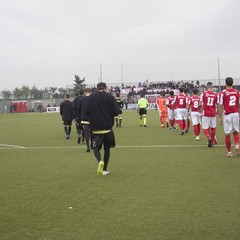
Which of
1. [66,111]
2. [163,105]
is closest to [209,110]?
[66,111]

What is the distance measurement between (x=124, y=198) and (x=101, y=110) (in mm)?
2531

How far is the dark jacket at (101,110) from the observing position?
8.26 m

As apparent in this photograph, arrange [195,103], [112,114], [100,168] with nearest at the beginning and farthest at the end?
[100,168], [112,114], [195,103]

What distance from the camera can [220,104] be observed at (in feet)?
33.8

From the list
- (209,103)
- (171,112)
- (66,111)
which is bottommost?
(171,112)

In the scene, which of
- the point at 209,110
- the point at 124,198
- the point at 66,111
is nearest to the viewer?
the point at 124,198

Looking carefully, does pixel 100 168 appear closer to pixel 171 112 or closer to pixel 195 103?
pixel 195 103

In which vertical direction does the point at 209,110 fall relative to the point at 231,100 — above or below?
below

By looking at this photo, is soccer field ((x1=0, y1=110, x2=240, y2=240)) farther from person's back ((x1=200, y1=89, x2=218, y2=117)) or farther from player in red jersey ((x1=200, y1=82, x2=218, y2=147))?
person's back ((x1=200, y1=89, x2=218, y2=117))

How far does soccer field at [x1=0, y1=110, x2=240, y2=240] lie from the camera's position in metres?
4.74

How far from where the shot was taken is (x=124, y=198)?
246 inches

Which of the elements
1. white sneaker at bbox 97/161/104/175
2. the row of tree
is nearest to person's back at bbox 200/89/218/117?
white sneaker at bbox 97/161/104/175

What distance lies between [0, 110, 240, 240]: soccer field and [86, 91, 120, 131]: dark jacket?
1.06 meters

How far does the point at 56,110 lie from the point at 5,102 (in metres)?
8.65
